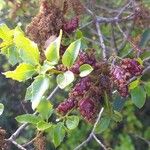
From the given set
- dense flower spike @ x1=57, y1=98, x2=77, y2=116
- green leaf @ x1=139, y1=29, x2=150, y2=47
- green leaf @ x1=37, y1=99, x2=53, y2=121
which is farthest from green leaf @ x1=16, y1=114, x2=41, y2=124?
green leaf @ x1=139, y1=29, x2=150, y2=47

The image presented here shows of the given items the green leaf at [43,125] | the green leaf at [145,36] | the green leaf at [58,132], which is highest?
the green leaf at [43,125]

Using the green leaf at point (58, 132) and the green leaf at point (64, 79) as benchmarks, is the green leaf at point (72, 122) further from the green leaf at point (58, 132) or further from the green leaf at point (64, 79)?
the green leaf at point (64, 79)

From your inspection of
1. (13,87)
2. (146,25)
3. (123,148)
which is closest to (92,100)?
(146,25)

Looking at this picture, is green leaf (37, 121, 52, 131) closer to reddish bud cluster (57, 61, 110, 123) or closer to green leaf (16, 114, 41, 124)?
green leaf (16, 114, 41, 124)

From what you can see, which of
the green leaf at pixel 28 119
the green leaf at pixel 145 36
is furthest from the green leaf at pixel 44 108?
the green leaf at pixel 145 36

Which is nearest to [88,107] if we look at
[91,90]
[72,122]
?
[91,90]

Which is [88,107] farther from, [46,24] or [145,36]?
[145,36]
